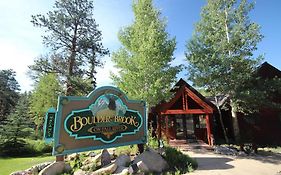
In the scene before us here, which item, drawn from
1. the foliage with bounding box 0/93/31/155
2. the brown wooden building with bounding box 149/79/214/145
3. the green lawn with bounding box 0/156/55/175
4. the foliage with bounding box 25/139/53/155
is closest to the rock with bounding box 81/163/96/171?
the green lawn with bounding box 0/156/55/175

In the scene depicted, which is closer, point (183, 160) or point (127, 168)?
point (127, 168)

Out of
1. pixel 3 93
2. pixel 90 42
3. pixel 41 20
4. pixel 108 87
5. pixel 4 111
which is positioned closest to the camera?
pixel 108 87

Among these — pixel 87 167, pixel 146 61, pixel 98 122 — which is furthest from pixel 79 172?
pixel 146 61

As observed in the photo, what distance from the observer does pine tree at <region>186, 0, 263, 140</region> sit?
1445cm

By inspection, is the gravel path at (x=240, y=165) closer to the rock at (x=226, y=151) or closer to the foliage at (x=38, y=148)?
the rock at (x=226, y=151)

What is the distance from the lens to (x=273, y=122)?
17156mm

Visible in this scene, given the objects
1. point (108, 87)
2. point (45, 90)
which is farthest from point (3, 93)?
point (108, 87)

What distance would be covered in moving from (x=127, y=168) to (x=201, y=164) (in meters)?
3.74

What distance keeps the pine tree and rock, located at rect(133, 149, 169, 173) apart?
791cm

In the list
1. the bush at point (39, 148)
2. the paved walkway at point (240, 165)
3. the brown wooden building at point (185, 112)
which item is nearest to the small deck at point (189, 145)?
the brown wooden building at point (185, 112)

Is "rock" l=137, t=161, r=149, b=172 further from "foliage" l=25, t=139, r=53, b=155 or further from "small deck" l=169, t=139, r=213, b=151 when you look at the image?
"foliage" l=25, t=139, r=53, b=155

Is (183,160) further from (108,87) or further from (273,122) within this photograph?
(273,122)

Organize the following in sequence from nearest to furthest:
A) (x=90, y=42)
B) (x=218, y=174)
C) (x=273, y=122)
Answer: (x=218, y=174), (x=273, y=122), (x=90, y=42)

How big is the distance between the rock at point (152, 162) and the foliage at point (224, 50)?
25.9 ft
